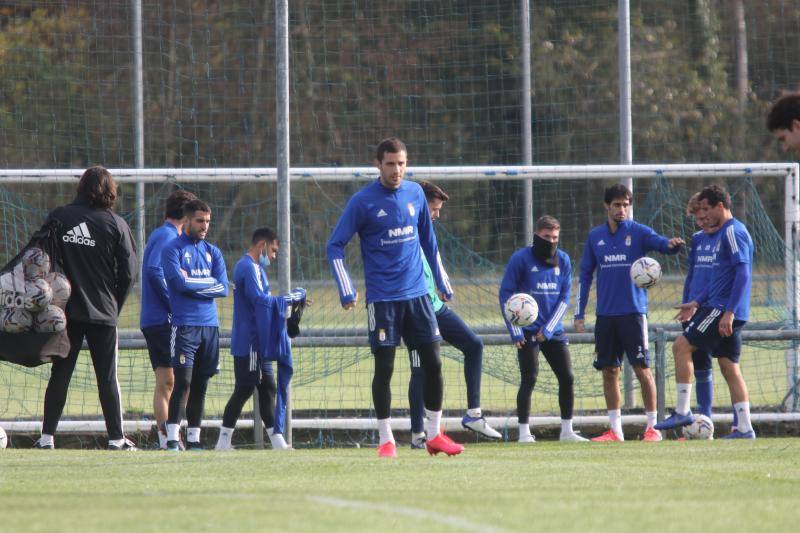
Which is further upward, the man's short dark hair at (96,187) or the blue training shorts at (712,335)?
the man's short dark hair at (96,187)

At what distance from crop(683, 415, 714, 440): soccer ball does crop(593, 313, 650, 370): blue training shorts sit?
66 centimetres

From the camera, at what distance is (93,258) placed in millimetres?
9336

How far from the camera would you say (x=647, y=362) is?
10711 millimetres

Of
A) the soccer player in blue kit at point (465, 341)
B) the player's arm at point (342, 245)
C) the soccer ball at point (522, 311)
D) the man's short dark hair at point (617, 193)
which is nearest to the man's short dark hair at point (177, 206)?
the soccer player in blue kit at point (465, 341)

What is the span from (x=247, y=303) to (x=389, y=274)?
2123 mm

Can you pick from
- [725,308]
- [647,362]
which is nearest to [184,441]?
[647,362]

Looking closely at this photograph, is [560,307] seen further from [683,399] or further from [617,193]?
[683,399]

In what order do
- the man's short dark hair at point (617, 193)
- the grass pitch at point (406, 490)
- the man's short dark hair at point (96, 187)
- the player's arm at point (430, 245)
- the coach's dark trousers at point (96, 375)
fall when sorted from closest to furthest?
the grass pitch at point (406, 490) → the player's arm at point (430, 245) → the coach's dark trousers at point (96, 375) → the man's short dark hair at point (96, 187) → the man's short dark hair at point (617, 193)

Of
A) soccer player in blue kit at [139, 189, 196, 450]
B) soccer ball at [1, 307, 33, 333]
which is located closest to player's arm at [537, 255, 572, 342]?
soccer player in blue kit at [139, 189, 196, 450]

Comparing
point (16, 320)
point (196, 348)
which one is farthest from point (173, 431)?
point (16, 320)

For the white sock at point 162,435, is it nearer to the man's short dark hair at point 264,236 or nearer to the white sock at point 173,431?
the white sock at point 173,431

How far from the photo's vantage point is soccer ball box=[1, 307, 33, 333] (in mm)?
8836

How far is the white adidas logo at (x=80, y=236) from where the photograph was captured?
9.26 m

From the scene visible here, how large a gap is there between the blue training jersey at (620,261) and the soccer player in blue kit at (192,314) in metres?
3.16
